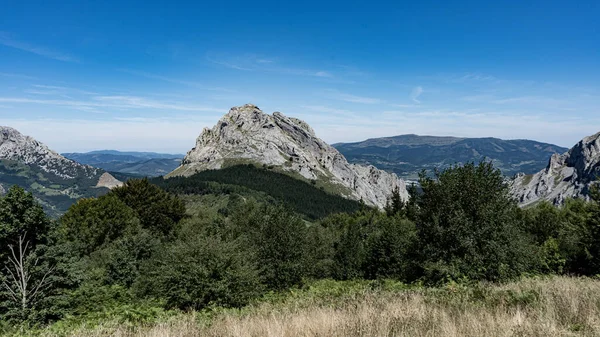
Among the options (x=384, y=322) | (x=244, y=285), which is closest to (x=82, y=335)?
(x=384, y=322)

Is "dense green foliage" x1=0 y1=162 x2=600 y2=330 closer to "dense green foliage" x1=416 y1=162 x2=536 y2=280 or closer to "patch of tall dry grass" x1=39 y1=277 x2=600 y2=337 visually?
"dense green foliage" x1=416 y1=162 x2=536 y2=280

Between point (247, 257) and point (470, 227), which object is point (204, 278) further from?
point (470, 227)

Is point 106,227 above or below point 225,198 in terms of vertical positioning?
above

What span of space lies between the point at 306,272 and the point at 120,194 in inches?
2127

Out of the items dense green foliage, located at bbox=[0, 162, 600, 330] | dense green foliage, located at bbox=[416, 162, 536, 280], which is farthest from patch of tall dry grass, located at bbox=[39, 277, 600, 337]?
dense green foliage, located at bbox=[416, 162, 536, 280]

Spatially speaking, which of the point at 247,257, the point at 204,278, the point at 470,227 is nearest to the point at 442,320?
the point at 204,278

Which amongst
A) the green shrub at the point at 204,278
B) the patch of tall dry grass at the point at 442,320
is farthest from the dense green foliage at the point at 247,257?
the patch of tall dry grass at the point at 442,320

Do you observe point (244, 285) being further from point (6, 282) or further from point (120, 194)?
point (120, 194)

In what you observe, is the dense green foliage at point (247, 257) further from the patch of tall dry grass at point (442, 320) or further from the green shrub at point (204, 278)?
the patch of tall dry grass at point (442, 320)

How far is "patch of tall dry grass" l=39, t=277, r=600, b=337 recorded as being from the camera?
5.92 m

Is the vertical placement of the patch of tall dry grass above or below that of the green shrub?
above

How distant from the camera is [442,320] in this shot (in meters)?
6.48

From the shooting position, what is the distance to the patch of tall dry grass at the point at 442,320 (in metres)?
5.92

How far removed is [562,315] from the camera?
674 centimetres
